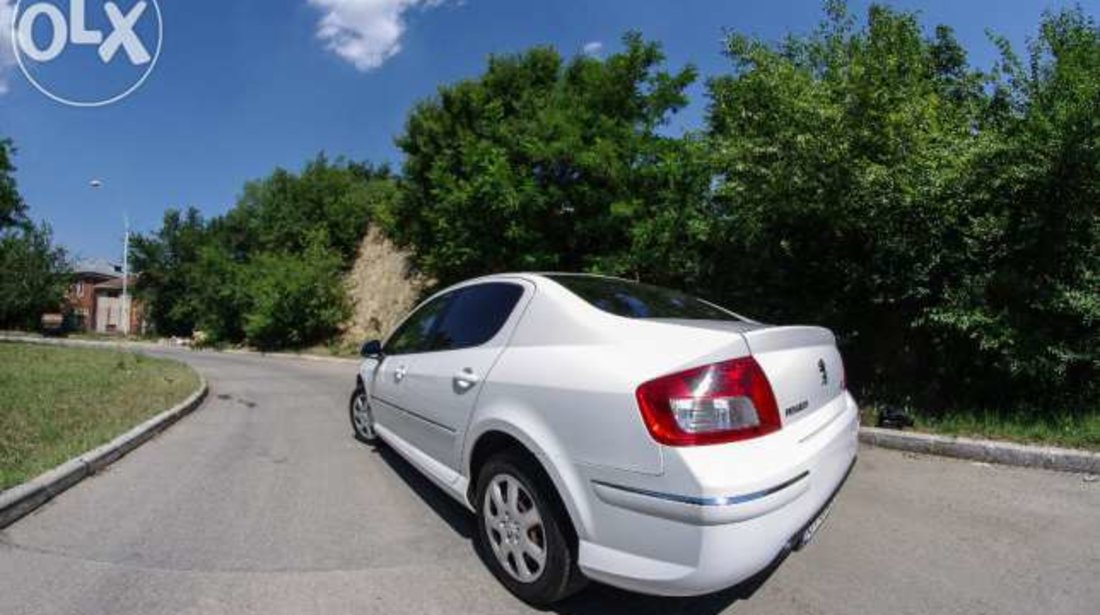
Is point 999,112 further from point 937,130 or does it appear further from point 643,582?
point 643,582

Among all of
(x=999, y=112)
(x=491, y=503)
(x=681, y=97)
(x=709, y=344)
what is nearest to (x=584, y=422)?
(x=709, y=344)

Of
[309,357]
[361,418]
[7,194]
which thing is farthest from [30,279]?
[361,418]

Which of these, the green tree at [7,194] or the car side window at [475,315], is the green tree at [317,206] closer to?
the green tree at [7,194]

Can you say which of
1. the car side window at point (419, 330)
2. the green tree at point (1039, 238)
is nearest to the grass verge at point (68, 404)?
the car side window at point (419, 330)

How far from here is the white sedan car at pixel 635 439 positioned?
248 centimetres

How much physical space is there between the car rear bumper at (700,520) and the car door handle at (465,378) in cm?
107

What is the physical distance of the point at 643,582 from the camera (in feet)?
8.41

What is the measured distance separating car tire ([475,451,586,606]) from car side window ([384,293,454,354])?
1430 mm

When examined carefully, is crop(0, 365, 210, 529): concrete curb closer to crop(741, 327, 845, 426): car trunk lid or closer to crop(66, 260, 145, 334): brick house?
crop(741, 327, 845, 426): car trunk lid

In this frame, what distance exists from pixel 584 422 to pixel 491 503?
0.89 m

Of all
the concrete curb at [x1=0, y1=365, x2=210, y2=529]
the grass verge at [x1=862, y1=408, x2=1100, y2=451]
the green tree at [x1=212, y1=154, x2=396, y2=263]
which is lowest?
the concrete curb at [x1=0, y1=365, x2=210, y2=529]

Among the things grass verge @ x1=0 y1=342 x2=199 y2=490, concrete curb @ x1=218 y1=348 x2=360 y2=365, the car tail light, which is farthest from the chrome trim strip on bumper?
concrete curb @ x1=218 y1=348 x2=360 y2=365

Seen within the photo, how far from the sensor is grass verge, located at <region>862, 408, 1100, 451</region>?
5.53 metres

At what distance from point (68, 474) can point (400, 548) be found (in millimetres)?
3103
